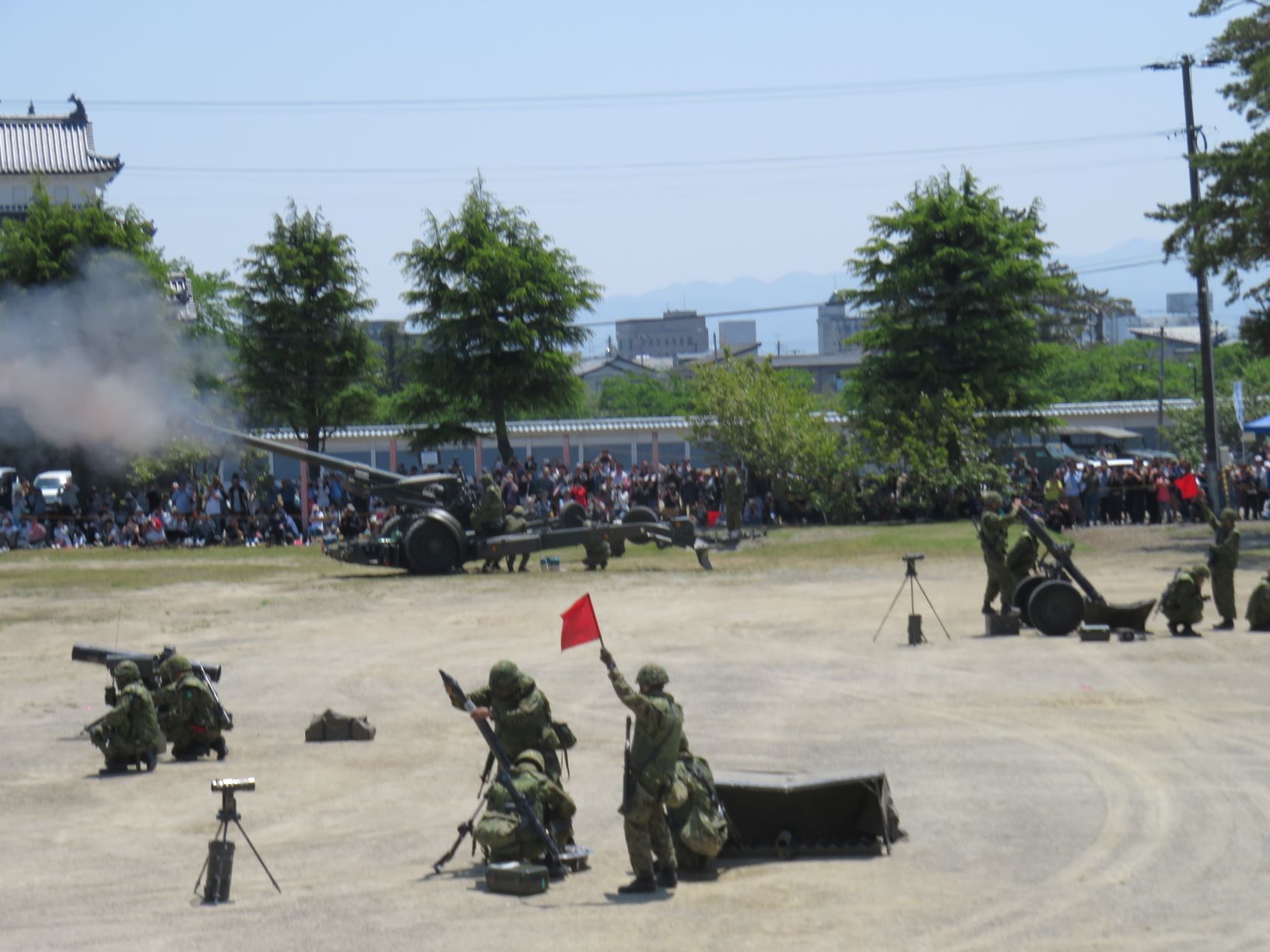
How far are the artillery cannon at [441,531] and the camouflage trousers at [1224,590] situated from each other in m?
10.7

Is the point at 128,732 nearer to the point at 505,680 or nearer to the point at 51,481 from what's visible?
the point at 505,680

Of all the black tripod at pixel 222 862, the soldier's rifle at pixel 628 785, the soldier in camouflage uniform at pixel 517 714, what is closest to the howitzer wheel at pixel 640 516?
the soldier in camouflage uniform at pixel 517 714

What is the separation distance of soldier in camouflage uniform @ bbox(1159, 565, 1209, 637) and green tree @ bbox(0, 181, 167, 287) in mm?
27483

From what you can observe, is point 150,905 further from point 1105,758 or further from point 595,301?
point 595,301

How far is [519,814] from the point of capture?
35.5 feet

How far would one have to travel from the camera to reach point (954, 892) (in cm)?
1030

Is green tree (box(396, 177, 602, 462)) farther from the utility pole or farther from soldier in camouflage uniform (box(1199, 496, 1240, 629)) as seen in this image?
soldier in camouflage uniform (box(1199, 496, 1240, 629))

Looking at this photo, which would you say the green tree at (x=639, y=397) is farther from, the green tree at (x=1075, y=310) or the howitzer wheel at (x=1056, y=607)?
the howitzer wheel at (x=1056, y=607)

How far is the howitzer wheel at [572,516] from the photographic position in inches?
1265

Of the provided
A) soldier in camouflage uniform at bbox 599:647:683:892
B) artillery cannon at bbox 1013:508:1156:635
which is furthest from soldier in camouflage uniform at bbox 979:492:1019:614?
soldier in camouflage uniform at bbox 599:647:683:892

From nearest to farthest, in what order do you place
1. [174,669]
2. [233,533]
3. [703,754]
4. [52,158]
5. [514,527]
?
[703,754] → [174,669] → [514,527] → [233,533] → [52,158]

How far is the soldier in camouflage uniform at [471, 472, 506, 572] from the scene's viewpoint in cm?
3161

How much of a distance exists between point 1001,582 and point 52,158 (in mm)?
53348

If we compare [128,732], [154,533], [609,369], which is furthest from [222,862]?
[609,369]
